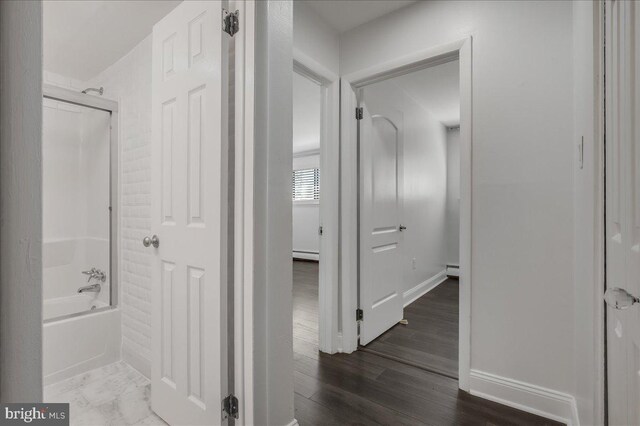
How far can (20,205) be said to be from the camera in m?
0.34

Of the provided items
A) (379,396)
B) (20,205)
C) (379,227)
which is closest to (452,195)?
(379,227)

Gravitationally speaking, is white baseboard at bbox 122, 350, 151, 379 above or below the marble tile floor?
above

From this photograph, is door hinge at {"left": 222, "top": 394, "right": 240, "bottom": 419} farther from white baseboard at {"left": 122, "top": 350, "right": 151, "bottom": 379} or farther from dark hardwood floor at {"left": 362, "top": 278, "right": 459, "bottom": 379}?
dark hardwood floor at {"left": 362, "top": 278, "right": 459, "bottom": 379}

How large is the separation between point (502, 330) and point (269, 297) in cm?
137

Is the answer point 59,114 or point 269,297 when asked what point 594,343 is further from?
point 59,114

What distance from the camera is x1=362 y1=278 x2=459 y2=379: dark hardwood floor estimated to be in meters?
2.17

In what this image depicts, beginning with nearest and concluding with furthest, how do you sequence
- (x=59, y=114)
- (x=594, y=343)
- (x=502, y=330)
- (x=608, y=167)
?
(x=608, y=167)
(x=594, y=343)
(x=502, y=330)
(x=59, y=114)

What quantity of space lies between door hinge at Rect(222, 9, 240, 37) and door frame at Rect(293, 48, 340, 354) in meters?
1.05

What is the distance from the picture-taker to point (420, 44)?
199 centimetres

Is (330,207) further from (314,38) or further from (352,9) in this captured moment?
(352,9)

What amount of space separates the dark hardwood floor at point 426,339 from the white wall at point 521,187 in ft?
1.44

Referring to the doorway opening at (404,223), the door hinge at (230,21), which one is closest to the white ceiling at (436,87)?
the doorway opening at (404,223)

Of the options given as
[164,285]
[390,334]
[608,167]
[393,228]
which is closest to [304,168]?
[393,228]

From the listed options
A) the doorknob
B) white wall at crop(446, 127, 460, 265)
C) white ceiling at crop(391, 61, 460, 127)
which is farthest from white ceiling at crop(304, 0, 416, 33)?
white wall at crop(446, 127, 460, 265)
